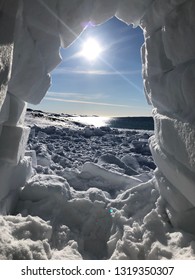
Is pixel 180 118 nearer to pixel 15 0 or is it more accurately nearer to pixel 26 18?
pixel 15 0

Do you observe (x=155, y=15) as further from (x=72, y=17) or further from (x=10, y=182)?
(x=10, y=182)

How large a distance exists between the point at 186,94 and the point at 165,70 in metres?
0.67

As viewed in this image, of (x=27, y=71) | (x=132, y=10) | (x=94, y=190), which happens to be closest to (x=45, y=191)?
(x=94, y=190)

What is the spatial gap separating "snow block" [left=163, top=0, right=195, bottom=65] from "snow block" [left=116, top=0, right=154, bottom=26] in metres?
0.63

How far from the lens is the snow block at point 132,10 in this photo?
267cm

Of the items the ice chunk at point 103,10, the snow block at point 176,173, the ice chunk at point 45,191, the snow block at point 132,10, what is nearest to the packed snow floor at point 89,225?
the ice chunk at point 45,191

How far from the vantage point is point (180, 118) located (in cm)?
195

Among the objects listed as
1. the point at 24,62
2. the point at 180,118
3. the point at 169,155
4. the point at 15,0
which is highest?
the point at 15,0

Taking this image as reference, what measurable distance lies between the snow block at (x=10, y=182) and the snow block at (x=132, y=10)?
2136 millimetres

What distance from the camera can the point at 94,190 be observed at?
3.15 m

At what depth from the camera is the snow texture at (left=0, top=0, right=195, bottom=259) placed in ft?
6.10

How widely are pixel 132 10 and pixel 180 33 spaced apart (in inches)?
41.4
